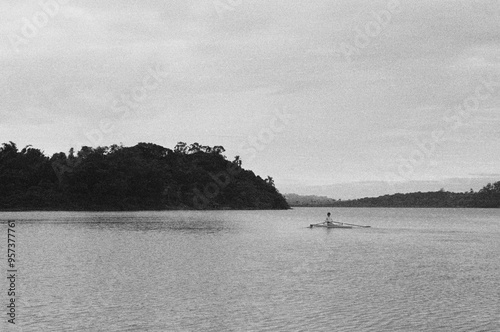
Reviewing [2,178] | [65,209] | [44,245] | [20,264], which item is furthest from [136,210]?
[20,264]

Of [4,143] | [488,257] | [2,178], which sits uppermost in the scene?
[4,143]

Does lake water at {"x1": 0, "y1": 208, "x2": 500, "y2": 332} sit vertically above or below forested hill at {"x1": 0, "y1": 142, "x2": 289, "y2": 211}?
below

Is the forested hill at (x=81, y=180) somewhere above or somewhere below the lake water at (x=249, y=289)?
above

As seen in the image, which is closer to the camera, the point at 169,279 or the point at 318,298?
the point at 318,298

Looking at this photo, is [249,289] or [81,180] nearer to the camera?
[249,289]

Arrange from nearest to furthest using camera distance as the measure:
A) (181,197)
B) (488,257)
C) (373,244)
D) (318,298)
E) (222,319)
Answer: (222,319) < (318,298) < (488,257) < (373,244) < (181,197)

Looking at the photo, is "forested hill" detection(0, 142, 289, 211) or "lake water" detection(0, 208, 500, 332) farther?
"forested hill" detection(0, 142, 289, 211)

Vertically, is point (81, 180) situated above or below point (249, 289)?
above

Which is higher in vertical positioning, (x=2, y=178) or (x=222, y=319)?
(x=2, y=178)

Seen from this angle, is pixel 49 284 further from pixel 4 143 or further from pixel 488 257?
pixel 4 143

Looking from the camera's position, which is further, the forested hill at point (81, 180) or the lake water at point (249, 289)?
the forested hill at point (81, 180)

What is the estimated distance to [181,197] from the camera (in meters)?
192

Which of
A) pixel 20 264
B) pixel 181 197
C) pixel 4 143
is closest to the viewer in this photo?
pixel 20 264

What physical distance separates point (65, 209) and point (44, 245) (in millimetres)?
101569
